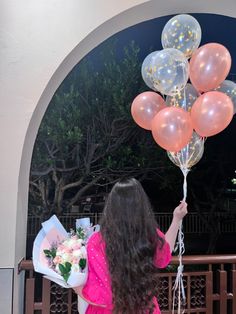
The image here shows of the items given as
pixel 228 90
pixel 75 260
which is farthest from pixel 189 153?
pixel 75 260

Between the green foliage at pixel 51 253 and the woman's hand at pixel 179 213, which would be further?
the woman's hand at pixel 179 213

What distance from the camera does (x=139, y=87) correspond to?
466cm

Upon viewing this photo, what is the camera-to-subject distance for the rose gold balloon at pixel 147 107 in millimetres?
1928

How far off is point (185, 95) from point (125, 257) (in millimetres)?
1078

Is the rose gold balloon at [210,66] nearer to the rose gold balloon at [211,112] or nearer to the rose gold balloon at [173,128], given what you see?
the rose gold balloon at [211,112]

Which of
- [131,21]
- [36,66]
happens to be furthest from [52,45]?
[131,21]

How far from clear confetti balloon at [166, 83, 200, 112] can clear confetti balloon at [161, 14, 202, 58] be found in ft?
0.66

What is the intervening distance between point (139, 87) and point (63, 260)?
3695mm

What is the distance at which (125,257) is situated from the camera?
120 cm

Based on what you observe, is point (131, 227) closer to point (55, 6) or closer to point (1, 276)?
point (1, 276)

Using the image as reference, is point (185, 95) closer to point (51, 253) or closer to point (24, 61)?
point (24, 61)

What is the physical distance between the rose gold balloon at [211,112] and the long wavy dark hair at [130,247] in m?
0.67

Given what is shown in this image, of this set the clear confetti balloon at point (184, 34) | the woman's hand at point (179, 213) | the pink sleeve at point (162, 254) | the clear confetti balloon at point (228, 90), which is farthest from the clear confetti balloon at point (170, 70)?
the pink sleeve at point (162, 254)

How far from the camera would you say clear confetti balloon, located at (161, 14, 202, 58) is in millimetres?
1836
